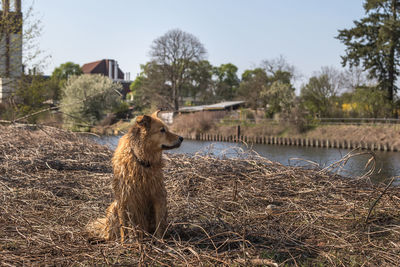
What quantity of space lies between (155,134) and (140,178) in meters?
0.55

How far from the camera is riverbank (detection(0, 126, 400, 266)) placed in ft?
12.7

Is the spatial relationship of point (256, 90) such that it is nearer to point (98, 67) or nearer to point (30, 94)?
point (30, 94)

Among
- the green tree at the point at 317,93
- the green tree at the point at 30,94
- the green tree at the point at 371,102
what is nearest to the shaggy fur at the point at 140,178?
the green tree at the point at 30,94

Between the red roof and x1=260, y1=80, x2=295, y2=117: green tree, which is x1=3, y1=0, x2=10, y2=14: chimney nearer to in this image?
x1=260, y1=80, x2=295, y2=117: green tree

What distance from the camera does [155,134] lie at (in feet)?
13.9

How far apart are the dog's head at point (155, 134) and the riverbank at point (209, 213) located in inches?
42.9

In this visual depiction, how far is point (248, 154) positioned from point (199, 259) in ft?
19.1

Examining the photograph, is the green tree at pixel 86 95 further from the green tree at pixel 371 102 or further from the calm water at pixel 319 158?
the green tree at pixel 371 102

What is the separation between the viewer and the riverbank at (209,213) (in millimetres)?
3879

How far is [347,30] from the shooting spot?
3688 centimetres

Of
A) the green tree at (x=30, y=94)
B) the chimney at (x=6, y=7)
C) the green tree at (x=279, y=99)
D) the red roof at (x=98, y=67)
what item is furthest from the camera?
the red roof at (x=98, y=67)

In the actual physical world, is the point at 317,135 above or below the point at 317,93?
below

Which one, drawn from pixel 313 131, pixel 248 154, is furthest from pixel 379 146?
pixel 248 154

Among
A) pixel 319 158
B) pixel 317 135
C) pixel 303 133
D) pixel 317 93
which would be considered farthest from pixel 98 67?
pixel 319 158
